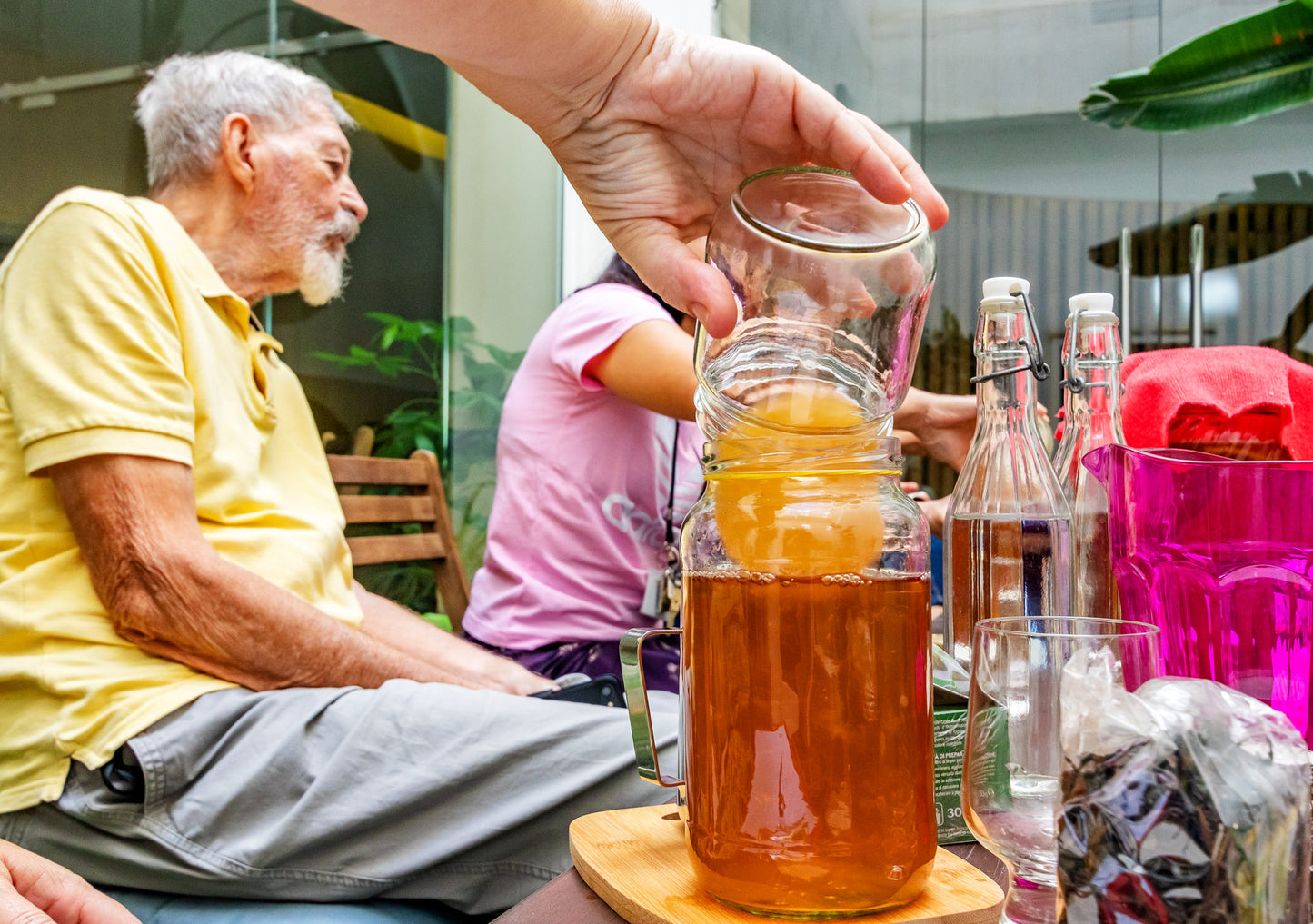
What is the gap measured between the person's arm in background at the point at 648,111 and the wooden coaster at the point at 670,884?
9.5 inches

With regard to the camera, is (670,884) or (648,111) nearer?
(670,884)

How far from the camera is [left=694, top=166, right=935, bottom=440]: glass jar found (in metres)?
0.46

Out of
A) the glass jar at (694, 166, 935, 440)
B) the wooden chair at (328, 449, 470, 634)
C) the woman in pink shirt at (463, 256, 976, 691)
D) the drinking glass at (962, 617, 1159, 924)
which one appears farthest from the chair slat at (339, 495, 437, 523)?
the drinking glass at (962, 617, 1159, 924)

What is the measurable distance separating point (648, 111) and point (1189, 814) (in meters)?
0.46

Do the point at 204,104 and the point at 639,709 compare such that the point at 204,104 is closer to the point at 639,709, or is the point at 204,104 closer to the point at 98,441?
the point at 98,441

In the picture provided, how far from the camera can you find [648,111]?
0.58m

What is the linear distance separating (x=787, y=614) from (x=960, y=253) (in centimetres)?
351

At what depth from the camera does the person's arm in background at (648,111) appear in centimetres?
52

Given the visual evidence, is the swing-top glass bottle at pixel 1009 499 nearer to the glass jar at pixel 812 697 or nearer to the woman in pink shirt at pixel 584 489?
the glass jar at pixel 812 697

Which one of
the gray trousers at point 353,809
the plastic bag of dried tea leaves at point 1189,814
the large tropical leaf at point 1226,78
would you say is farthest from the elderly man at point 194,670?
the large tropical leaf at point 1226,78

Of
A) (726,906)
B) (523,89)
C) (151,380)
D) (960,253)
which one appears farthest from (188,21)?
(960,253)

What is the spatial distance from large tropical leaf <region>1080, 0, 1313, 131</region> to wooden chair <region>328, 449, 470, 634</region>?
8.15 ft

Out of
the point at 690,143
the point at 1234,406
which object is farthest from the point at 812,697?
the point at 1234,406

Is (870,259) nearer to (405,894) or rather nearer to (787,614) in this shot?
(787,614)
